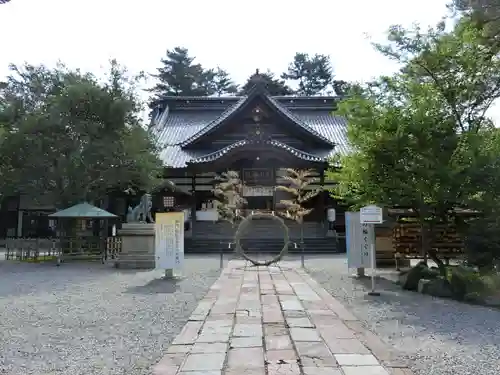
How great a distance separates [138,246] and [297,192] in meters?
9.57

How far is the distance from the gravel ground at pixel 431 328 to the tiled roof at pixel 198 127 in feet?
50.8

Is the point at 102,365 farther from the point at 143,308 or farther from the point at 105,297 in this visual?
the point at 105,297

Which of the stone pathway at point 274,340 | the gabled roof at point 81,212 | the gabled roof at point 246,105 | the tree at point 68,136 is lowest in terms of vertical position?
the stone pathway at point 274,340

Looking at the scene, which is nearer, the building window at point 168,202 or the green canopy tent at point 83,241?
the green canopy tent at point 83,241

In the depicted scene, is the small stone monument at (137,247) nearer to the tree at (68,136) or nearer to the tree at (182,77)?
the tree at (68,136)

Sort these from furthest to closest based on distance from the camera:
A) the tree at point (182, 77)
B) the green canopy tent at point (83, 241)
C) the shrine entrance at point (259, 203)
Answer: the tree at point (182, 77)
the shrine entrance at point (259, 203)
the green canopy tent at point (83, 241)

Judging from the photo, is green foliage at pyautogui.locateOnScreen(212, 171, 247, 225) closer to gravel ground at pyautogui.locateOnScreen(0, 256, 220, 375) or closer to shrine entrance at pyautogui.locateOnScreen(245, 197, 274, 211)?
shrine entrance at pyautogui.locateOnScreen(245, 197, 274, 211)

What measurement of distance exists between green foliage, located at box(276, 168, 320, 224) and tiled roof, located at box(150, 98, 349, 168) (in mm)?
2056

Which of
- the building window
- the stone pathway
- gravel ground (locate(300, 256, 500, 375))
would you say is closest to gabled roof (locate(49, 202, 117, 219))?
the stone pathway

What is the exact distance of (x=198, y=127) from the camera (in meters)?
29.0

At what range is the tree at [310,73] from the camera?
55.5 metres

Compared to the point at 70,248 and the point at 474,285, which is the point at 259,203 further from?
the point at 474,285

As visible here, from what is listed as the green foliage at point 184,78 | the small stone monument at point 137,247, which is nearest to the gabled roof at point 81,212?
the small stone monument at point 137,247

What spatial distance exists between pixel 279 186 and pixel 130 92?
8760 millimetres
